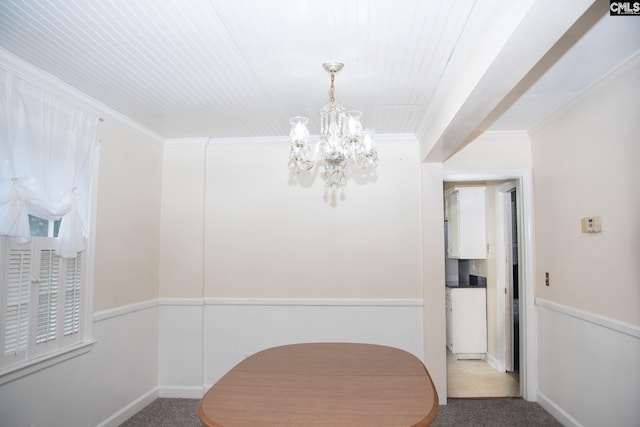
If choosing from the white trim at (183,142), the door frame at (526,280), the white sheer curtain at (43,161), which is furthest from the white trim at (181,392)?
the door frame at (526,280)

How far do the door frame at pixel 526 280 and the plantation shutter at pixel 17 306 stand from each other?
11.0 ft

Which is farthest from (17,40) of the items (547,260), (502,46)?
(547,260)

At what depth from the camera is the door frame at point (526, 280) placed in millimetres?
3467

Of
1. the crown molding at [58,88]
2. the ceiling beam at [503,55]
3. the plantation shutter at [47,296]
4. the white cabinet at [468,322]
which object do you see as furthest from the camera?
the white cabinet at [468,322]

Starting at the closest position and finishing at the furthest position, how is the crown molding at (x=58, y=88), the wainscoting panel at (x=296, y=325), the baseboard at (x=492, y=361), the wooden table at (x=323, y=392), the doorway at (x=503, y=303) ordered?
the wooden table at (x=323, y=392), the crown molding at (x=58, y=88), the wainscoting panel at (x=296, y=325), the doorway at (x=503, y=303), the baseboard at (x=492, y=361)

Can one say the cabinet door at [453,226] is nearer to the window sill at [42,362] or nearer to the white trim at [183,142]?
the white trim at [183,142]

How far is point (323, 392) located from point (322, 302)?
1.77 m

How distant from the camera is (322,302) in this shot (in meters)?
3.65

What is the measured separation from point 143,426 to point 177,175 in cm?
215

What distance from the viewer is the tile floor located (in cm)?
368

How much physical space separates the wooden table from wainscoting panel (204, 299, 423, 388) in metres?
1.11

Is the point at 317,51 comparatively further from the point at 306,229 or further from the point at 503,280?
the point at 503,280

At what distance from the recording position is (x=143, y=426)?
3.02 m
